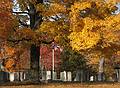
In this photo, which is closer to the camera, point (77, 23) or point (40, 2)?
point (77, 23)

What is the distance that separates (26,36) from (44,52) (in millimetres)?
38987

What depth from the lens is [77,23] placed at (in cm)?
2623

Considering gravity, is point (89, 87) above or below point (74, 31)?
below

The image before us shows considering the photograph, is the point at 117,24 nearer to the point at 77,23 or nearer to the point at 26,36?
the point at 77,23

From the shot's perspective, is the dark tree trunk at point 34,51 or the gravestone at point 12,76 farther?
the gravestone at point 12,76

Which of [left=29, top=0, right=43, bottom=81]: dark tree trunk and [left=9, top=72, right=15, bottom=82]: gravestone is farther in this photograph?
[left=9, top=72, right=15, bottom=82]: gravestone

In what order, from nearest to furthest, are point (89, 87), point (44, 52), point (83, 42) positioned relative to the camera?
1. point (89, 87)
2. point (83, 42)
3. point (44, 52)

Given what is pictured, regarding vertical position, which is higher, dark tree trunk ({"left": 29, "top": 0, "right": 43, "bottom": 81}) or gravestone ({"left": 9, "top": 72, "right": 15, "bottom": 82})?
dark tree trunk ({"left": 29, "top": 0, "right": 43, "bottom": 81})

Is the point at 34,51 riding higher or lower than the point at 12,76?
higher

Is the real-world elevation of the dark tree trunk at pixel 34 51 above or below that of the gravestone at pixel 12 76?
above

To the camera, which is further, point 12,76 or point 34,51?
point 12,76

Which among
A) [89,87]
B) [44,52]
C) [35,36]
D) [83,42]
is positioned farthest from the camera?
[44,52]

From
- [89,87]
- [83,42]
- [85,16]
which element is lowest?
[89,87]

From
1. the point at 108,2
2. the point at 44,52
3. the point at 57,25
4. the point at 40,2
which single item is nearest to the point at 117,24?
the point at 108,2
